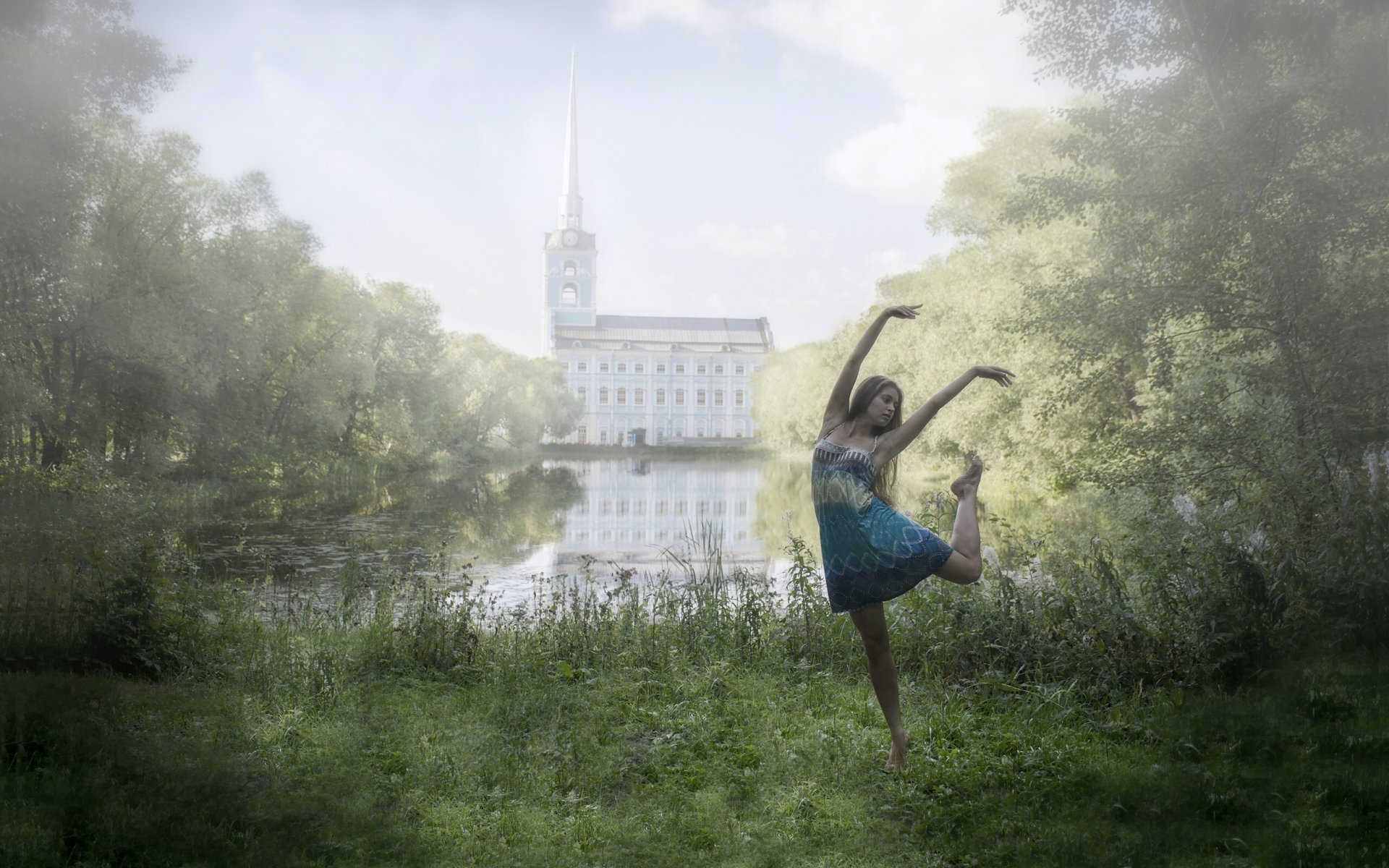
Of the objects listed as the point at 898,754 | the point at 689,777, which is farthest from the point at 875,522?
the point at 689,777

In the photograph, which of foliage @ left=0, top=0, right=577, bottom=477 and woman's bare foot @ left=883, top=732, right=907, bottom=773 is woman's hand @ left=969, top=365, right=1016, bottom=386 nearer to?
woman's bare foot @ left=883, top=732, right=907, bottom=773

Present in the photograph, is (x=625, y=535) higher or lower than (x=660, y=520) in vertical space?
lower

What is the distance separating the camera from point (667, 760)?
3.39 metres

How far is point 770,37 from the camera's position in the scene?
763 cm

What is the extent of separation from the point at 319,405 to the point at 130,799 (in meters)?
14.7

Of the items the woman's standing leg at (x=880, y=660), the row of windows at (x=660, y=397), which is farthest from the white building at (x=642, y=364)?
the woman's standing leg at (x=880, y=660)

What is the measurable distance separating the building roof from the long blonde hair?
4943cm

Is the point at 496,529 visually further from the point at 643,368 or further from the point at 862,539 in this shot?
the point at 643,368

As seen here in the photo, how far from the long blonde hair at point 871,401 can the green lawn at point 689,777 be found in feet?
3.30

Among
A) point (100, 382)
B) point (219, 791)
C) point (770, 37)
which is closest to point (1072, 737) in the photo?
point (219, 791)

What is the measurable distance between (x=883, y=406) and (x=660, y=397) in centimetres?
4940

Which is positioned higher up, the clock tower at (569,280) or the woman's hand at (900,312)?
the clock tower at (569,280)

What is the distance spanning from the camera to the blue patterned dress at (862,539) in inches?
116

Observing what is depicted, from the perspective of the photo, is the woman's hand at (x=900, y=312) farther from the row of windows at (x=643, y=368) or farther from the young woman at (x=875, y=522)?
the row of windows at (x=643, y=368)
